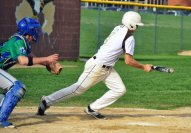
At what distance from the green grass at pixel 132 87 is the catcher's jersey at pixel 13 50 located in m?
3.65

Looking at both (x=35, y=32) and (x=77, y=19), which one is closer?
(x=35, y=32)

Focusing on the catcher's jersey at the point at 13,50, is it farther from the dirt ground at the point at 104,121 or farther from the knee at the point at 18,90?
the dirt ground at the point at 104,121

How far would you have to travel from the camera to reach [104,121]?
9.85 meters

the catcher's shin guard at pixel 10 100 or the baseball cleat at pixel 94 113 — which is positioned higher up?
the catcher's shin guard at pixel 10 100

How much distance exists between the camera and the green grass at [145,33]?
124 feet

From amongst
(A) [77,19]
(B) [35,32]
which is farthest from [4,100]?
(A) [77,19]

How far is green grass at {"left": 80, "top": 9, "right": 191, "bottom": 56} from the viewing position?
37.8 m

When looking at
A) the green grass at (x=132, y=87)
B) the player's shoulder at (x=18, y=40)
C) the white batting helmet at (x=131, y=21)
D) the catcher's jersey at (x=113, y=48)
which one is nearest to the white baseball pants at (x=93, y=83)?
the catcher's jersey at (x=113, y=48)

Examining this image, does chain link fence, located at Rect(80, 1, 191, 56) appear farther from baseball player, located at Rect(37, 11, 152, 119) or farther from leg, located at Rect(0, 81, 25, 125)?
leg, located at Rect(0, 81, 25, 125)

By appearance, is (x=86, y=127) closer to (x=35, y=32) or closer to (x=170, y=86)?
(x=35, y=32)

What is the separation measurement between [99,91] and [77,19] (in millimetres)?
11771

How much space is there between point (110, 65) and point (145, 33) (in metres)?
33.8

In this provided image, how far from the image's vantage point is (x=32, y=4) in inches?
965

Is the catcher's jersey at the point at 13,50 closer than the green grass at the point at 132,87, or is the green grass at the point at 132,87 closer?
the catcher's jersey at the point at 13,50
